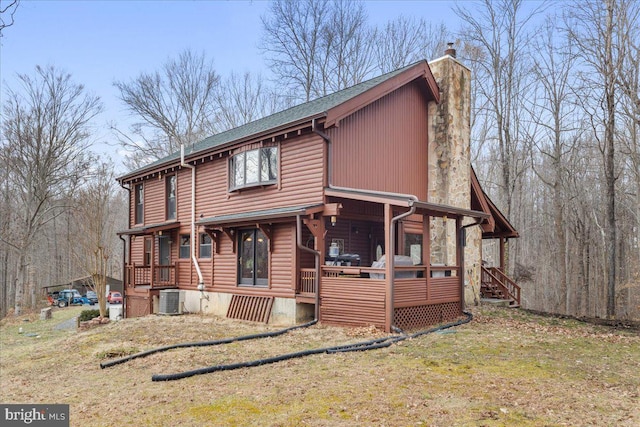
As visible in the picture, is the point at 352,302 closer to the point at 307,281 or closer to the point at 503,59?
the point at 307,281

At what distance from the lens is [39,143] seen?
25094mm

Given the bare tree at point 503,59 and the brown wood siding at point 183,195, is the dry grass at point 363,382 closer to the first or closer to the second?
the brown wood siding at point 183,195

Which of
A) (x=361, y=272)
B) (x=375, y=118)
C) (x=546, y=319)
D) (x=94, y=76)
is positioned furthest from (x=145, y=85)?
(x=546, y=319)

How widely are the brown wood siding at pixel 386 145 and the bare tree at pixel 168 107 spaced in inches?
745

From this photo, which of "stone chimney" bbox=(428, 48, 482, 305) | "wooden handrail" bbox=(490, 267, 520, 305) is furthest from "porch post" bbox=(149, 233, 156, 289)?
"wooden handrail" bbox=(490, 267, 520, 305)

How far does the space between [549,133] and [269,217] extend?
1687 cm

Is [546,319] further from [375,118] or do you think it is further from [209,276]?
[209,276]

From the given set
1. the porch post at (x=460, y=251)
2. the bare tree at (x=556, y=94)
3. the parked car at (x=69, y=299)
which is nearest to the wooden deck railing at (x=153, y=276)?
the porch post at (x=460, y=251)

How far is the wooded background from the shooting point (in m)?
17.3

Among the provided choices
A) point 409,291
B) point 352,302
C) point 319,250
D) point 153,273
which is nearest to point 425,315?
point 409,291

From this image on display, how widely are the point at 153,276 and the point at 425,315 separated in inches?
375

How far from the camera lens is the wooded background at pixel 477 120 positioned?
17.3 meters

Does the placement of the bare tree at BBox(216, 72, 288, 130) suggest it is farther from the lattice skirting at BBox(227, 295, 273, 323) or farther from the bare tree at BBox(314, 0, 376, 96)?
the lattice skirting at BBox(227, 295, 273, 323)

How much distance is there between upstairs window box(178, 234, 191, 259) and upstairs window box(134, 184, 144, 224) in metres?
3.80
